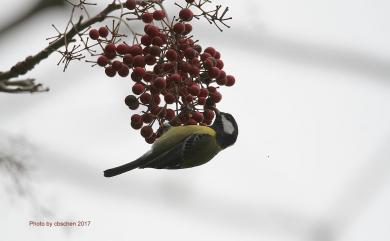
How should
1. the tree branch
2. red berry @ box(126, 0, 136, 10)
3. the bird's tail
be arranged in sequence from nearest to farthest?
the tree branch → red berry @ box(126, 0, 136, 10) → the bird's tail

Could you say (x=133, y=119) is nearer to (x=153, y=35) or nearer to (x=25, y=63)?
(x=153, y=35)

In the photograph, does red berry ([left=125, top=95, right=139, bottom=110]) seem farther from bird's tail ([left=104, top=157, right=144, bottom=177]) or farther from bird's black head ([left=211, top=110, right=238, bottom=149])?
bird's black head ([left=211, top=110, right=238, bottom=149])

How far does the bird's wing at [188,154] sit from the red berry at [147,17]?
1360 mm

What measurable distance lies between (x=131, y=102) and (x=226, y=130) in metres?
1.63

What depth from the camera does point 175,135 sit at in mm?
4637

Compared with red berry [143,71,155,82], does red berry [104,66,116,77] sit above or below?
above

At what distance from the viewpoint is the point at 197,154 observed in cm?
484

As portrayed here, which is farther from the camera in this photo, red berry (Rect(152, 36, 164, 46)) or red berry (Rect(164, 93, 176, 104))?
red berry (Rect(164, 93, 176, 104))

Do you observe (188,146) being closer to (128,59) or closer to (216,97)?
(216,97)

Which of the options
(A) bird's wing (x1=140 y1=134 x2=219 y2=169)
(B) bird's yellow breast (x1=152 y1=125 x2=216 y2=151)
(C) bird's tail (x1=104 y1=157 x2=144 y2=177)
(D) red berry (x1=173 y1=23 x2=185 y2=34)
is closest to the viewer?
(D) red berry (x1=173 y1=23 x2=185 y2=34)

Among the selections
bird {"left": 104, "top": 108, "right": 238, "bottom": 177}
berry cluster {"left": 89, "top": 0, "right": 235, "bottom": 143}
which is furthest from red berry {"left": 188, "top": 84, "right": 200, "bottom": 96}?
bird {"left": 104, "top": 108, "right": 238, "bottom": 177}

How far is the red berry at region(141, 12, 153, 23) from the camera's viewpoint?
3.38m

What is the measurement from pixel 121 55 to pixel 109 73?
0.13 meters

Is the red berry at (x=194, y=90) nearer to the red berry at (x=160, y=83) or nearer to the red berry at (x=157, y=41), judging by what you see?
the red berry at (x=160, y=83)
